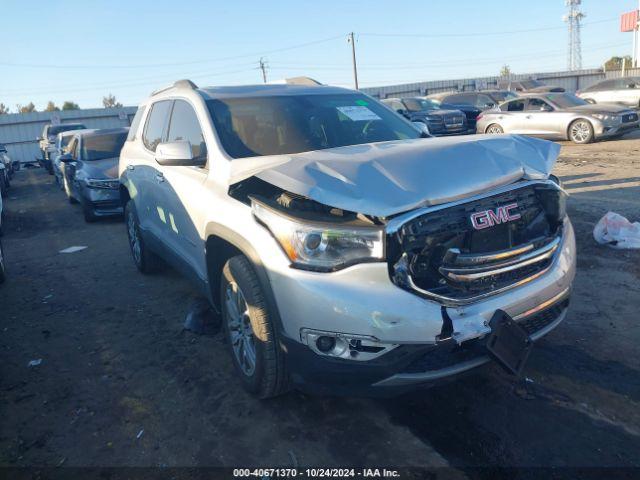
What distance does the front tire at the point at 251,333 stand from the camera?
113 inches

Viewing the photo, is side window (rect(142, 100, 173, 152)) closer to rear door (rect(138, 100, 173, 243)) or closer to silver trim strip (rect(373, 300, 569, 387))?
rear door (rect(138, 100, 173, 243))

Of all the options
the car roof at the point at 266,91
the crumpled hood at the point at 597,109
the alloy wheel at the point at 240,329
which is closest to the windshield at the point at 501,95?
the crumpled hood at the point at 597,109

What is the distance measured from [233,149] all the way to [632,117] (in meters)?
14.3

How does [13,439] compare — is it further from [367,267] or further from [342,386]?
[367,267]

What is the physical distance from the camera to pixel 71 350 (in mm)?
4195

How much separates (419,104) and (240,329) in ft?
59.1

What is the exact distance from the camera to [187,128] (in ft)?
13.7

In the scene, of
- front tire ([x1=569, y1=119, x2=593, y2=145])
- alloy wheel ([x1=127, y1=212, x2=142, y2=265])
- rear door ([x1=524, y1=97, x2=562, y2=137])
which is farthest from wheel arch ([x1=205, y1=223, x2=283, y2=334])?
rear door ([x1=524, y1=97, x2=562, y2=137])

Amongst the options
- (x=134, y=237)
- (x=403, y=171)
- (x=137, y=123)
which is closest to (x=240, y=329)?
(x=403, y=171)

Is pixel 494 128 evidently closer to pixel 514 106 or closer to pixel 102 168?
pixel 514 106

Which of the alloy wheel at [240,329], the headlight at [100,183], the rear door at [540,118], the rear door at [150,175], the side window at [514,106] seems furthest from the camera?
the side window at [514,106]

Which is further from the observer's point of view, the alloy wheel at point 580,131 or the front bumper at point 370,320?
the alloy wheel at point 580,131

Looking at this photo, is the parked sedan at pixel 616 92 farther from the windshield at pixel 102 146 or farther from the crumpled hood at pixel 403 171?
the crumpled hood at pixel 403 171

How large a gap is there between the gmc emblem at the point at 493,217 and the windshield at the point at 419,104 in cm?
1710
